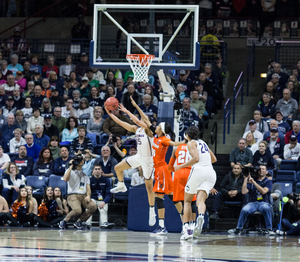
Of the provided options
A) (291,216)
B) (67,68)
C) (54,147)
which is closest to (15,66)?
(67,68)

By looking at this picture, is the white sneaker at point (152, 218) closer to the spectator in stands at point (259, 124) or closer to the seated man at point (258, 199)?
the seated man at point (258, 199)

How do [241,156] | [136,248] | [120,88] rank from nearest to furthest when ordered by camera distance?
[136,248], [241,156], [120,88]

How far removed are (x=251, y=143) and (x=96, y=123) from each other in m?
4.52

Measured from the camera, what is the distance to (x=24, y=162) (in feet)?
50.0

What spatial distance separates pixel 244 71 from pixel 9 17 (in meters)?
10.5

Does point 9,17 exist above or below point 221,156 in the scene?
above

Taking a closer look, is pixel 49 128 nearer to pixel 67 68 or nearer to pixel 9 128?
pixel 9 128

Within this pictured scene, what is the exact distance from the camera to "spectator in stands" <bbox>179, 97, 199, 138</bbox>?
Answer: 15.8m

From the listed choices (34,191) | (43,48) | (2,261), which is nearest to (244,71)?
(43,48)

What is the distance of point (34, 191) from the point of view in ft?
47.1

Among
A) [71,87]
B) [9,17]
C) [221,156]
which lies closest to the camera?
[221,156]

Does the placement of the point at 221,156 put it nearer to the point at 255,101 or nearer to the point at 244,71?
the point at 255,101

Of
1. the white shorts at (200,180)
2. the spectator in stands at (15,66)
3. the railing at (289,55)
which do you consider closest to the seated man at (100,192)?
the white shorts at (200,180)

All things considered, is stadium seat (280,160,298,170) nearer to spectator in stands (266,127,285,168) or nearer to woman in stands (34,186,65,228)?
spectator in stands (266,127,285,168)
